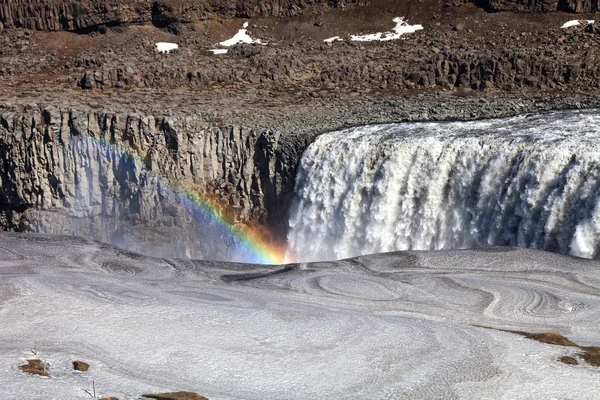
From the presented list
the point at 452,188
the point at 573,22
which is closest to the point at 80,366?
the point at 452,188

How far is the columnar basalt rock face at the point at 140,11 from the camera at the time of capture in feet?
171

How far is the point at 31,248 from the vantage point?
24.5 metres

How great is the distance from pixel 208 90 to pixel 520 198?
19.7 m

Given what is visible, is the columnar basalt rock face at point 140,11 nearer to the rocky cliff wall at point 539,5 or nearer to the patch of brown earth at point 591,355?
the rocky cliff wall at point 539,5

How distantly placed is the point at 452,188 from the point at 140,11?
29899 millimetres

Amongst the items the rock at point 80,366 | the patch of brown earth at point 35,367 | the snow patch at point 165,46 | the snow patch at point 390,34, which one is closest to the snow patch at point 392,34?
the snow patch at point 390,34

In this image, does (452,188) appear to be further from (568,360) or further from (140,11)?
(140,11)

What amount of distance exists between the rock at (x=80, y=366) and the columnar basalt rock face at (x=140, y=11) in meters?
38.7

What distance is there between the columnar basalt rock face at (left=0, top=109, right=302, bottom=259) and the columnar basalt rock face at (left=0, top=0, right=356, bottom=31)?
15.0 m

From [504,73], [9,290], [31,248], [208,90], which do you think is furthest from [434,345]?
[208,90]

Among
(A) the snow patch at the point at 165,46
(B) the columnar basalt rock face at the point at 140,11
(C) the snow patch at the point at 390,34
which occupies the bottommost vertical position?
(A) the snow patch at the point at 165,46

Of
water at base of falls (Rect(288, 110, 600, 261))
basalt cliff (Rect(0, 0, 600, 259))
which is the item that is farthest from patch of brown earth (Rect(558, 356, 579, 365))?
basalt cliff (Rect(0, 0, 600, 259))

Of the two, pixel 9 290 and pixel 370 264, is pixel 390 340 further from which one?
pixel 9 290

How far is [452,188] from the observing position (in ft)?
95.7
